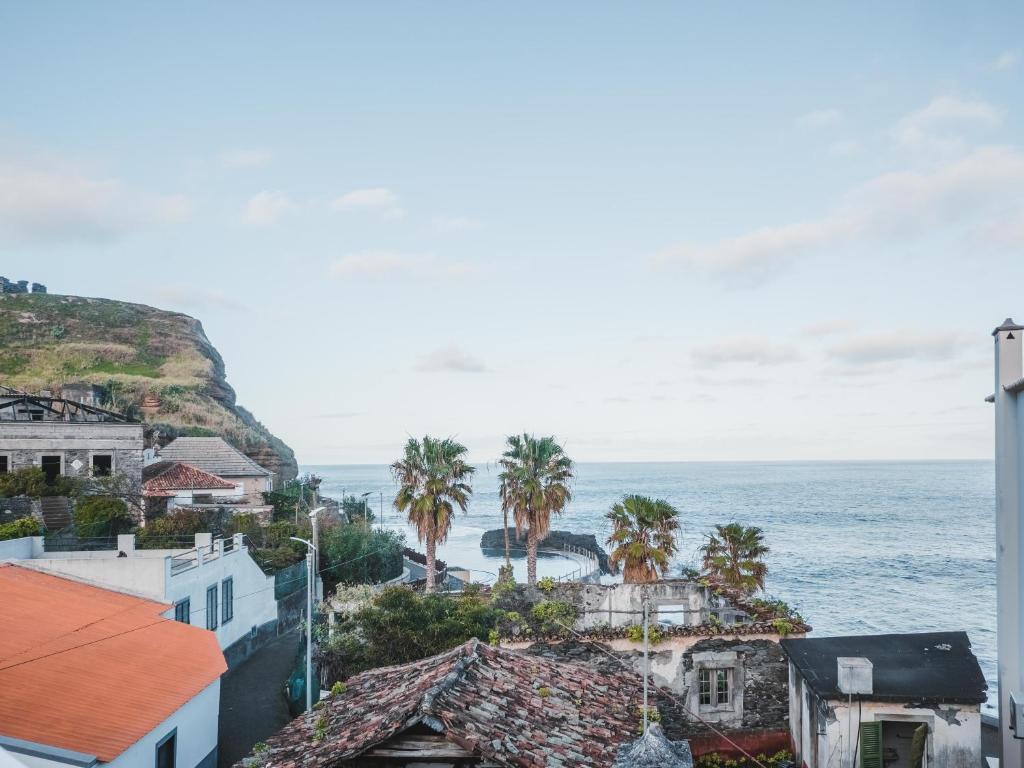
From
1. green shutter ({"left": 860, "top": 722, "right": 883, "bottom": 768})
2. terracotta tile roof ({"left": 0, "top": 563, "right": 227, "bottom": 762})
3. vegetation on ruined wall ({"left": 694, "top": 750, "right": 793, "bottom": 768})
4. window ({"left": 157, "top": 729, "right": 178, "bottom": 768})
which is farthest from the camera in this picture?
vegetation on ruined wall ({"left": 694, "top": 750, "right": 793, "bottom": 768})

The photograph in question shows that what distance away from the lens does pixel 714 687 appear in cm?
2138

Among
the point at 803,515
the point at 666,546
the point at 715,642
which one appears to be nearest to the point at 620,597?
the point at 715,642

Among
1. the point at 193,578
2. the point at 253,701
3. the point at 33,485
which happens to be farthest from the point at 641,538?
the point at 33,485

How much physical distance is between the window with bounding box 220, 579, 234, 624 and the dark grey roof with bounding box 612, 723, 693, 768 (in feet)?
82.3

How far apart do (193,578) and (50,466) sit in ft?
62.0

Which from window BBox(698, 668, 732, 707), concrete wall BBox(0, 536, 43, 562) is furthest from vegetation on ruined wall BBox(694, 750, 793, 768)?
concrete wall BBox(0, 536, 43, 562)

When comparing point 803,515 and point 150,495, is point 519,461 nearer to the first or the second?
point 150,495

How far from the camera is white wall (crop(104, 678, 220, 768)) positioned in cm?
1593

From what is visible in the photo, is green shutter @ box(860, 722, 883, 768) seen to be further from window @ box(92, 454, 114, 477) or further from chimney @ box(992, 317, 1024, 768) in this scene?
window @ box(92, 454, 114, 477)

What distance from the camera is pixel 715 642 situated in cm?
2131

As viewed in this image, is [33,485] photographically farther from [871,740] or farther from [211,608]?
[871,740]

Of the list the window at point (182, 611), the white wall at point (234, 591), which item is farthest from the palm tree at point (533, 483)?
the window at point (182, 611)

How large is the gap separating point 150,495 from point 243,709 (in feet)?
64.9

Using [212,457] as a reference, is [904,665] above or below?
below
